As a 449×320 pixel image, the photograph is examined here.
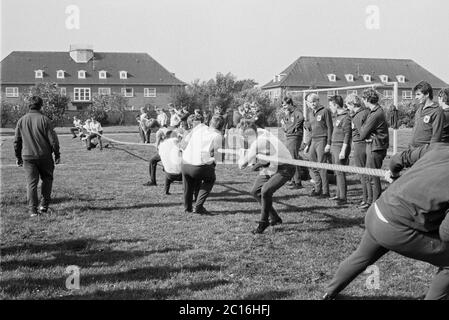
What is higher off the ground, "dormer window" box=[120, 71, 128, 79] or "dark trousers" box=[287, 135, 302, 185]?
"dormer window" box=[120, 71, 128, 79]

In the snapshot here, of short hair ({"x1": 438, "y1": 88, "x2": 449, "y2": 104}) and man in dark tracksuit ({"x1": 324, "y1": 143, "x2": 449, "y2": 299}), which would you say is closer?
man in dark tracksuit ({"x1": 324, "y1": 143, "x2": 449, "y2": 299})

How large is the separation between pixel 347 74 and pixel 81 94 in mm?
43283

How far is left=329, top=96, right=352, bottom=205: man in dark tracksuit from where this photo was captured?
1031 cm

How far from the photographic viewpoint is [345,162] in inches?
421

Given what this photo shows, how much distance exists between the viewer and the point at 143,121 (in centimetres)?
2669

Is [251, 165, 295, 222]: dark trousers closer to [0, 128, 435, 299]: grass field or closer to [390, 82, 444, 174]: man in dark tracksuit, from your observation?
[0, 128, 435, 299]: grass field

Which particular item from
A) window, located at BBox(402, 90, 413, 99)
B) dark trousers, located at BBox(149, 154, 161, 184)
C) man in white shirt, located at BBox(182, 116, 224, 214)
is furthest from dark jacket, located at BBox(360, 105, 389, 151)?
window, located at BBox(402, 90, 413, 99)

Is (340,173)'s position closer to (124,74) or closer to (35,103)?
(35,103)

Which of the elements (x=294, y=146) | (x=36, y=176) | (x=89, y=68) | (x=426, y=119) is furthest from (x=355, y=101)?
(x=89, y=68)

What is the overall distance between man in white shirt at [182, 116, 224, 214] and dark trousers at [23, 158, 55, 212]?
95.8 inches

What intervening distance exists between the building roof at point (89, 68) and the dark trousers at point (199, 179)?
76.1 m

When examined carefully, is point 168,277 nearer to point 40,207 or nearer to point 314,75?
point 40,207

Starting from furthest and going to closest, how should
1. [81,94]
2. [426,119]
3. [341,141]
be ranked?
[81,94], [341,141], [426,119]

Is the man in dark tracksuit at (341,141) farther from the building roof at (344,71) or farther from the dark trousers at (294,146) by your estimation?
the building roof at (344,71)
